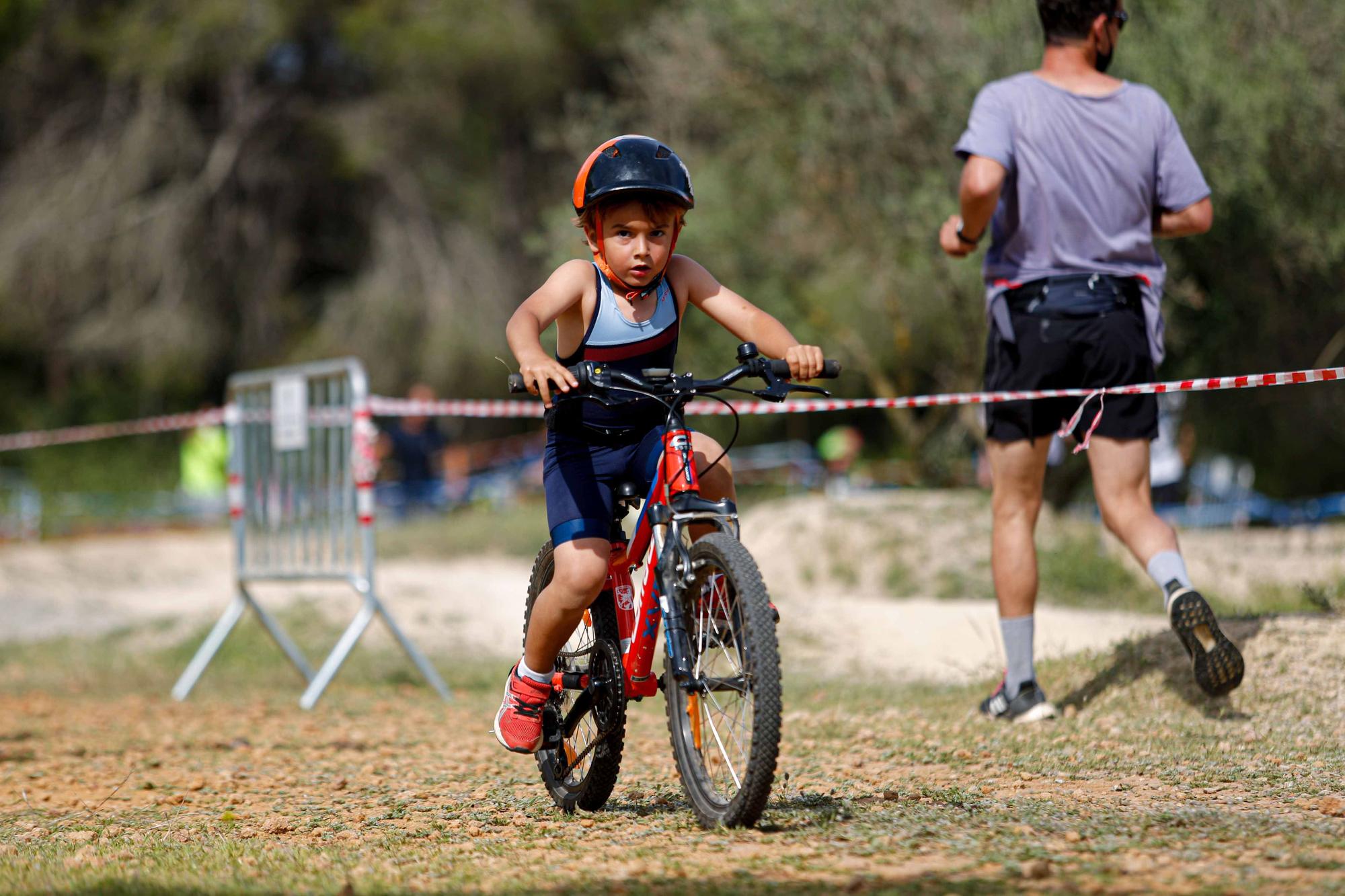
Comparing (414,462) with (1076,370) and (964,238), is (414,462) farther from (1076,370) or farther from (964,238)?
(1076,370)

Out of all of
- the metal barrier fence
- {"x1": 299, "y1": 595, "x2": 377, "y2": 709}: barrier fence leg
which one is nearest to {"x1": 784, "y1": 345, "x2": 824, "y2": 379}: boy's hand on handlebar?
the metal barrier fence

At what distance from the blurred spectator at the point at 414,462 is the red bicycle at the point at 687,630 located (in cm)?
1490

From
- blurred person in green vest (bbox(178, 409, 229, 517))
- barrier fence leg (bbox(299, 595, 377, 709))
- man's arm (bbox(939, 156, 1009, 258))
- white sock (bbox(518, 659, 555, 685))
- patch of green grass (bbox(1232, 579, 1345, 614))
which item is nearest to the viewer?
white sock (bbox(518, 659, 555, 685))

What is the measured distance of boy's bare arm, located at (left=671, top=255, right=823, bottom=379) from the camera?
4.24 metres

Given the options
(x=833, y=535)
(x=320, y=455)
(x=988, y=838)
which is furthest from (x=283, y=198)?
(x=988, y=838)

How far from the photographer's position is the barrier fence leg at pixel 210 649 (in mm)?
8352

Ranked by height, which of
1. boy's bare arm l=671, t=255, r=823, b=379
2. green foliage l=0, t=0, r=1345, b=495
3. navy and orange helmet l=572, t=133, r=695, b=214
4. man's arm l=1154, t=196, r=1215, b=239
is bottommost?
boy's bare arm l=671, t=255, r=823, b=379

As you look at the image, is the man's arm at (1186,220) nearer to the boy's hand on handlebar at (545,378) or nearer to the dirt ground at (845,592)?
the dirt ground at (845,592)

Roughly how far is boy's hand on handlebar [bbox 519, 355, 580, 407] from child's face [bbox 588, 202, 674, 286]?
543 mm

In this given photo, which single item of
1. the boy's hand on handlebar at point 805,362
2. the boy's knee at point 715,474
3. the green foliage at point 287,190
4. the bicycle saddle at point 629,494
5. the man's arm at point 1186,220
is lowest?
the bicycle saddle at point 629,494

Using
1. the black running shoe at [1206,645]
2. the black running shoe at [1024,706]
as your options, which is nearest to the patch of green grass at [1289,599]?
the black running shoe at [1024,706]

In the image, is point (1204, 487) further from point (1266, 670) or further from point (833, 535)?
point (1266, 670)

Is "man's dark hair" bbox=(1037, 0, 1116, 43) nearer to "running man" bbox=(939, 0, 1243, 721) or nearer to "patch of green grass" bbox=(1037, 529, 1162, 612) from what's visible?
"running man" bbox=(939, 0, 1243, 721)

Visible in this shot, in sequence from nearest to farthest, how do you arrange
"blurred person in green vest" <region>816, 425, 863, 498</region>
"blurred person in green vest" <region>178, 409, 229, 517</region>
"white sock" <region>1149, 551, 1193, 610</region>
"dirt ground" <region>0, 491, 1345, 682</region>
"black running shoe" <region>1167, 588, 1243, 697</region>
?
1. "black running shoe" <region>1167, 588, 1243, 697</region>
2. "white sock" <region>1149, 551, 1193, 610</region>
3. "dirt ground" <region>0, 491, 1345, 682</region>
4. "blurred person in green vest" <region>816, 425, 863, 498</region>
5. "blurred person in green vest" <region>178, 409, 229, 517</region>
